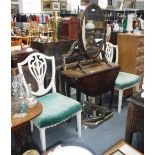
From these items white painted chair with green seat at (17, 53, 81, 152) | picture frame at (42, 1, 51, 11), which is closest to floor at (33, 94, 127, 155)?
white painted chair with green seat at (17, 53, 81, 152)

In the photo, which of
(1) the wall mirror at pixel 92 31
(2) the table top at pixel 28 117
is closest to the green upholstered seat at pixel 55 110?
(2) the table top at pixel 28 117

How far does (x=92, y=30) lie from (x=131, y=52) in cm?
105

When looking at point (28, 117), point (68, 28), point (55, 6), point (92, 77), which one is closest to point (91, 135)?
point (92, 77)

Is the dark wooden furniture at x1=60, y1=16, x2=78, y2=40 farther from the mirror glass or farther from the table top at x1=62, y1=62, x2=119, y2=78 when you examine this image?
the table top at x1=62, y1=62, x2=119, y2=78

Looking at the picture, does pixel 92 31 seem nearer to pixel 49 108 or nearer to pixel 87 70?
pixel 87 70

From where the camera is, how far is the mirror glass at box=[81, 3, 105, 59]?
8.49ft

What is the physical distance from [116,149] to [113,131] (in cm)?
127

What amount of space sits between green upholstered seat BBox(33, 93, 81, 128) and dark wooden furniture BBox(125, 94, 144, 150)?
1.98 ft

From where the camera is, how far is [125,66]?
11.9 feet

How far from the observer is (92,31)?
272 centimetres

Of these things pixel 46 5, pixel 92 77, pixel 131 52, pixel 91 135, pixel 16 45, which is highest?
pixel 46 5

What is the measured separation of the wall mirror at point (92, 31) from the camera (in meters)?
2.57
